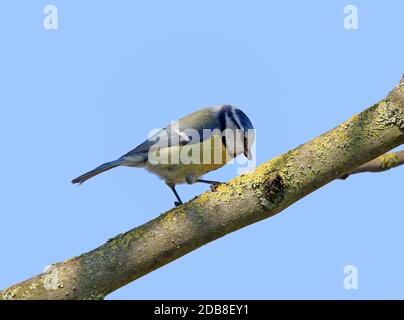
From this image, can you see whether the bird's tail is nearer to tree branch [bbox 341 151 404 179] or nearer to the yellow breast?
the yellow breast

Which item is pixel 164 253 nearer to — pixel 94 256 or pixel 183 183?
pixel 94 256

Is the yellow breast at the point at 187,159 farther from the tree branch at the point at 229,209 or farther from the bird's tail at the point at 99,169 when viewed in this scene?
the tree branch at the point at 229,209

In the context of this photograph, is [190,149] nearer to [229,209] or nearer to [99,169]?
[99,169]

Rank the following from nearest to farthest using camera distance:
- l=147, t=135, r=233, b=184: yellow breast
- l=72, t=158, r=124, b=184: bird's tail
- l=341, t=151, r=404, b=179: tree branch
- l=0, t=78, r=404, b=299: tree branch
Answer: l=0, t=78, r=404, b=299: tree branch < l=341, t=151, r=404, b=179: tree branch < l=72, t=158, r=124, b=184: bird's tail < l=147, t=135, r=233, b=184: yellow breast

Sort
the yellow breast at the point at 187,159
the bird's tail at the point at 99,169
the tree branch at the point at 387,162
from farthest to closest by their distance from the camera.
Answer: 1. the yellow breast at the point at 187,159
2. the bird's tail at the point at 99,169
3. the tree branch at the point at 387,162

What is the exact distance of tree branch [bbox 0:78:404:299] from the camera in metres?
3.72

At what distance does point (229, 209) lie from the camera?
3832mm

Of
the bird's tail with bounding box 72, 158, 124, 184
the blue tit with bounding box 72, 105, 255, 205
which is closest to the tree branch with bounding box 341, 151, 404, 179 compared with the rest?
the blue tit with bounding box 72, 105, 255, 205

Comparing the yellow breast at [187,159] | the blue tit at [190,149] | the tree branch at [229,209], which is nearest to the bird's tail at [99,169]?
the blue tit at [190,149]

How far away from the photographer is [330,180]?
3.74 meters

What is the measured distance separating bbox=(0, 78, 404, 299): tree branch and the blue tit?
1.97 metres

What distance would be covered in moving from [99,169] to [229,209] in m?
A: 2.38

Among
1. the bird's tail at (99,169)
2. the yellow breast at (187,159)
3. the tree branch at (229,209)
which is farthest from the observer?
the yellow breast at (187,159)

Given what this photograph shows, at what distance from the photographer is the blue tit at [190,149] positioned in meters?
6.01
